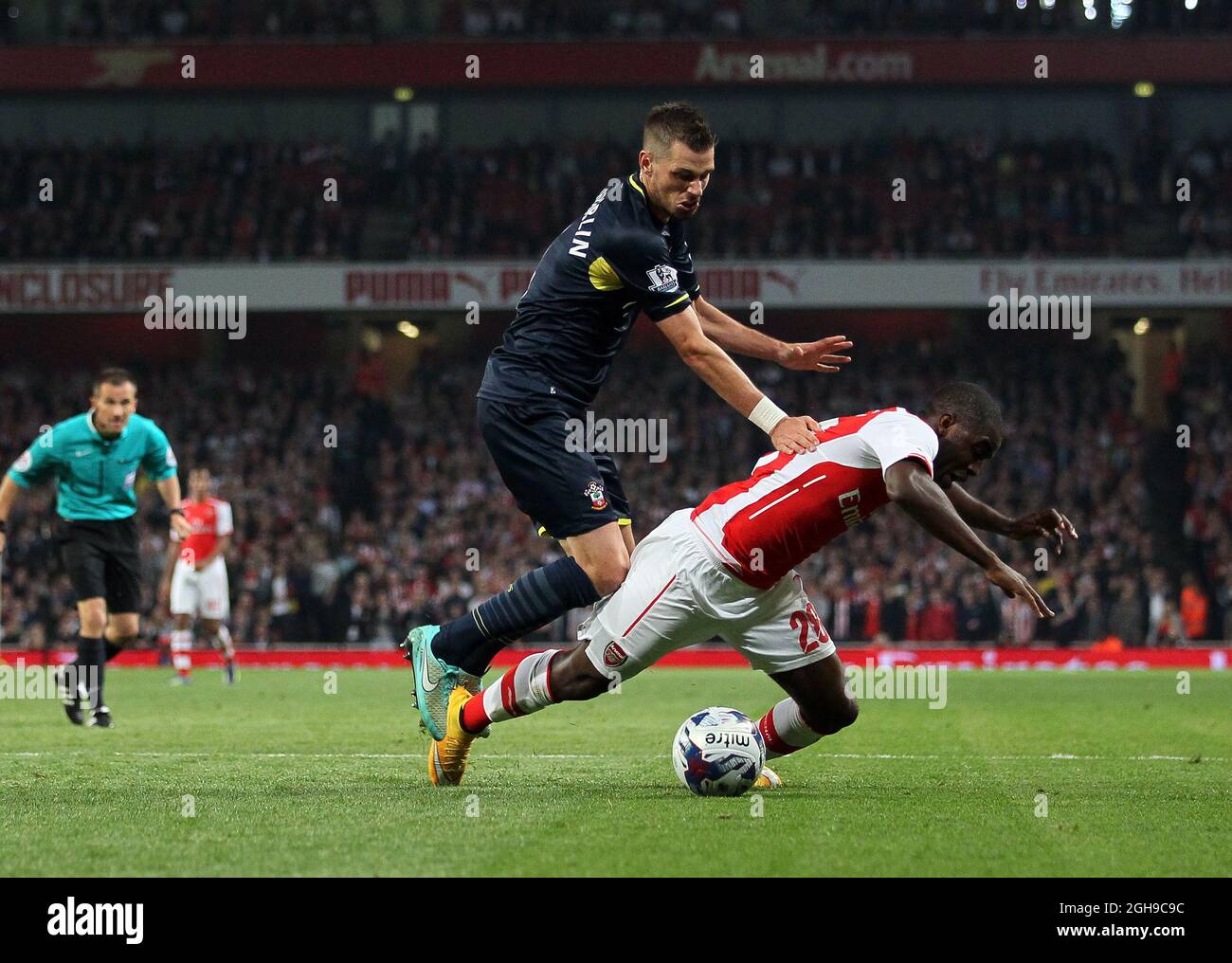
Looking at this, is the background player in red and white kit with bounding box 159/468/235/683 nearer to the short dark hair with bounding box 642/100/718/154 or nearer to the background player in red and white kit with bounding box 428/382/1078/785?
the background player in red and white kit with bounding box 428/382/1078/785

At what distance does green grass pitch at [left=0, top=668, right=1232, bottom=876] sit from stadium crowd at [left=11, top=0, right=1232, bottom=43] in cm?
2141

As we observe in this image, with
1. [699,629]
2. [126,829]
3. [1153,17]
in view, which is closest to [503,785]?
[699,629]

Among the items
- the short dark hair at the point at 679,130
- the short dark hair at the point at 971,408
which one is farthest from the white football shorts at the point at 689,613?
the short dark hair at the point at 679,130

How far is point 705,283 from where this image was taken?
1096 inches

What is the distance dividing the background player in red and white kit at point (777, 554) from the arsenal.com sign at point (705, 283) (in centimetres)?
2133

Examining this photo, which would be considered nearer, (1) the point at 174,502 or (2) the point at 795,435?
(2) the point at 795,435

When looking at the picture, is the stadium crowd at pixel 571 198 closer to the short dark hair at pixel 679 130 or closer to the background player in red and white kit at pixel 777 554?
the short dark hair at pixel 679 130

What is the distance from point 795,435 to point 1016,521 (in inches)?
44.7

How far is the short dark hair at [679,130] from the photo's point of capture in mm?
6379

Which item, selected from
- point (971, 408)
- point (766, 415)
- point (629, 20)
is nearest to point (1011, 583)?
point (971, 408)

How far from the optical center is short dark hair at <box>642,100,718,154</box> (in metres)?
6.38

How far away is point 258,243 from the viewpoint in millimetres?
29641

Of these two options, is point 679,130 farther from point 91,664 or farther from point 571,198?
point 571,198
